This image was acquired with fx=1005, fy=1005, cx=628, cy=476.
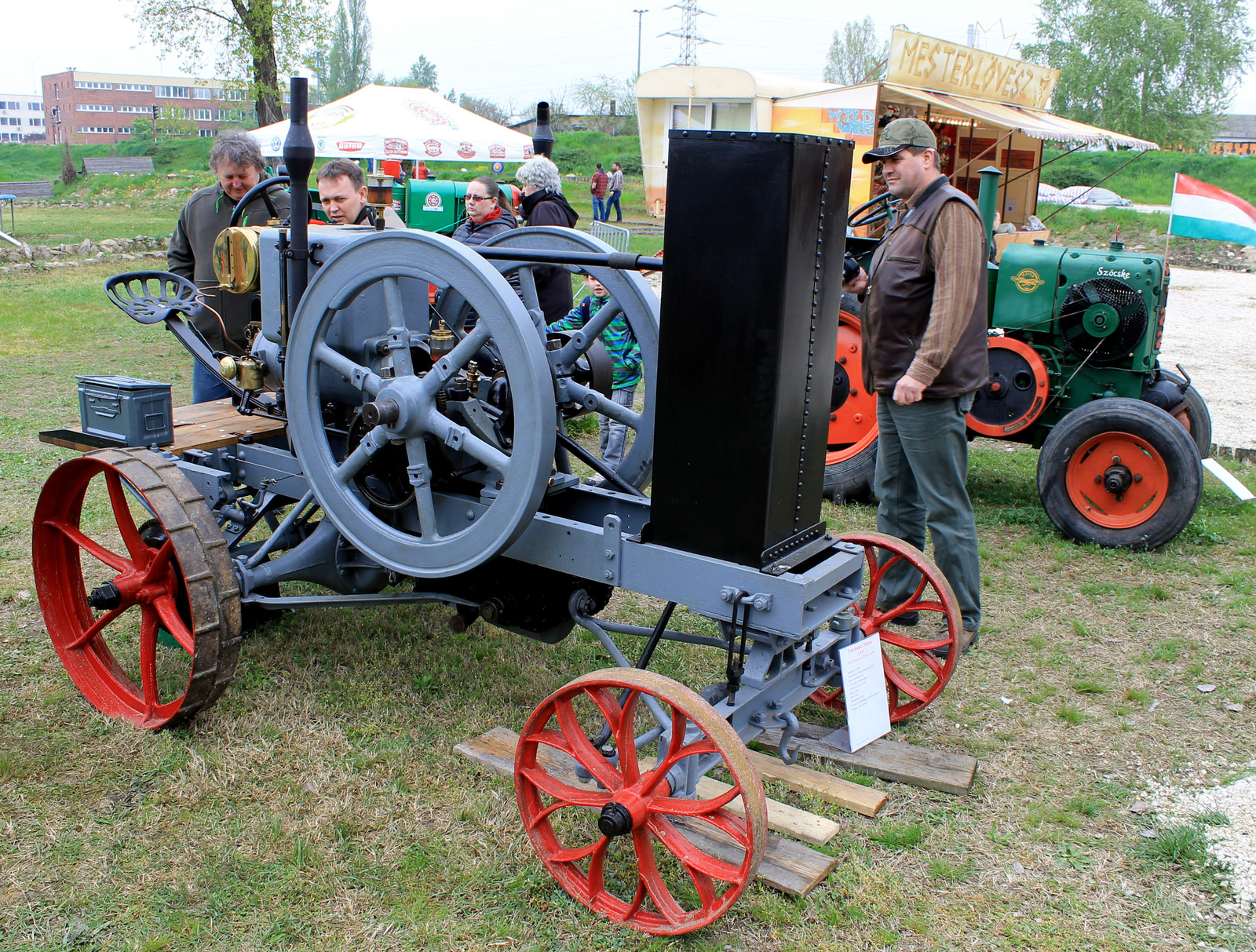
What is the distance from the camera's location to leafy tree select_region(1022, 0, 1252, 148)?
135ft

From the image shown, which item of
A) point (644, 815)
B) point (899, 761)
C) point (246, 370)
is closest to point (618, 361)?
point (246, 370)

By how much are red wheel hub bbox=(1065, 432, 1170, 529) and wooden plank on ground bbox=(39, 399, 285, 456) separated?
3740 mm

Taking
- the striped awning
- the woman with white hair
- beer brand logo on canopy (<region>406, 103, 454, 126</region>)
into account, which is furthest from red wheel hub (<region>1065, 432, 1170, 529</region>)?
beer brand logo on canopy (<region>406, 103, 454, 126</region>)

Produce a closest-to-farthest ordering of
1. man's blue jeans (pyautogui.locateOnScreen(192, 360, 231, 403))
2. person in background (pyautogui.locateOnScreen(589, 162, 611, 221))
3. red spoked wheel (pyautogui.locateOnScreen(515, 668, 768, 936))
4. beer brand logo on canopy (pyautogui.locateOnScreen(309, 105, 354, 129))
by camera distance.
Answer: red spoked wheel (pyautogui.locateOnScreen(515, 668, 768, 936)) < man's blue jeans (pyautogui.locateOnScreen(192, 360, 231, 403)) < beer brand logo on canopy (pyautogui.locateOnScreen(309, 105, 354, 129)) < person in background (pyautogui.locateOnScreen(589, 162, 611, 221))

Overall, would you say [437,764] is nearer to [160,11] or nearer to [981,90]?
[981,90]

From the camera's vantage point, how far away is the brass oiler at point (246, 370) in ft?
10.6

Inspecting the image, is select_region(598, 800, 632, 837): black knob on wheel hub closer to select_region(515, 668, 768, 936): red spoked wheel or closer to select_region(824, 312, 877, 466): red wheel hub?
select_region(515, 668, 768, 936): red spoked wheel

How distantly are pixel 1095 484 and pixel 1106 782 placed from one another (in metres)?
2.33

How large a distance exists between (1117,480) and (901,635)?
2.13 m

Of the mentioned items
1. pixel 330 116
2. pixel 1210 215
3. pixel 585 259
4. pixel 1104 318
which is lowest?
pixel 1104 318

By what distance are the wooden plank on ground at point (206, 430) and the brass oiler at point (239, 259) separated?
0.46 metres

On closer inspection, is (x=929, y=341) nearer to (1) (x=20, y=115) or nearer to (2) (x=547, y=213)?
(2) (x=547, y=213)

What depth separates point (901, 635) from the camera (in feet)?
11.1

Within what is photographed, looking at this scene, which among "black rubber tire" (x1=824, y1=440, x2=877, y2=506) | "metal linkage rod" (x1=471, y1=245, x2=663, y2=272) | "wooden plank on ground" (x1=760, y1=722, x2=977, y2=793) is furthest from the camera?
"black rubber tire" (x1=824, y1=440, x2=877, y2=506)
